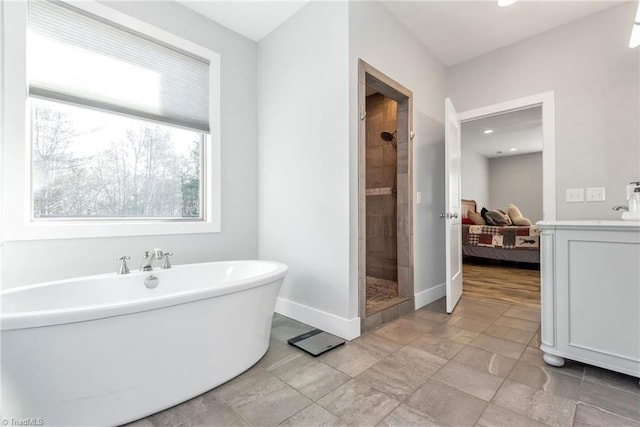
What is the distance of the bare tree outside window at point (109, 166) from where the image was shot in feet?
6.26

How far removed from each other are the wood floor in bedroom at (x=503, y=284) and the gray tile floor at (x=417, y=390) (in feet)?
3.69

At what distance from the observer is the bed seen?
4.59 meters

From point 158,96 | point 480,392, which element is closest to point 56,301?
point 158,96

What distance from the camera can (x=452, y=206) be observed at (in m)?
2.76

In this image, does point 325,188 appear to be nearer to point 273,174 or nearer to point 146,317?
point 273,174

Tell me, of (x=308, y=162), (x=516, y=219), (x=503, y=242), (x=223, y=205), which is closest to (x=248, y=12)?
(x=308, y=162)

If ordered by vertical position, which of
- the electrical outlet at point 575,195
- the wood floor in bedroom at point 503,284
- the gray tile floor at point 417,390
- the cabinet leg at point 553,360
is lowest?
the wood floor in bedroom at point 503,284

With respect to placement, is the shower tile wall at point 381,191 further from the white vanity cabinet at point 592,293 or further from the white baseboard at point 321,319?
the white vanity cabinet at point 592,293

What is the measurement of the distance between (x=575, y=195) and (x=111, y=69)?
397 cm

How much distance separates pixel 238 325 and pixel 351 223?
103 centimetres

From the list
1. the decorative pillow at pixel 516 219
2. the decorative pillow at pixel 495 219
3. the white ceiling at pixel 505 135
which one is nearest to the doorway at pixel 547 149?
the white ceiling at pixel 505 135

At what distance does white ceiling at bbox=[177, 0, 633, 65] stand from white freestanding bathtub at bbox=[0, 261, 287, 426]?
2.25 meters

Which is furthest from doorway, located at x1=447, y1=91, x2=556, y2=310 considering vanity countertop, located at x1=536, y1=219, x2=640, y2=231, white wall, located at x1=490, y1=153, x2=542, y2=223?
white wall, located at x1=490, y1=153, x2=542, y2=223

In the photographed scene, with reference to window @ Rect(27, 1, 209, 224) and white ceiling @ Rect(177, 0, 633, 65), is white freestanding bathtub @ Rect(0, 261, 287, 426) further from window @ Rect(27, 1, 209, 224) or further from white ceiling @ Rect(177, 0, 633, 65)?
white ceiling @ Rect(177, 0, 633, 65)
